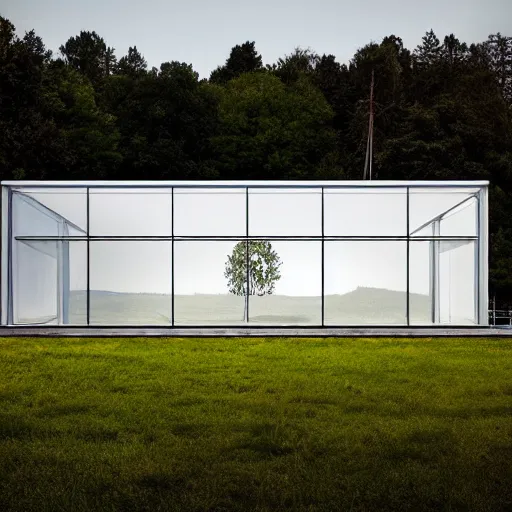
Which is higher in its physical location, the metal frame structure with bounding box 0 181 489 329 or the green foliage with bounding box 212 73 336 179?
the green foliage with bounding box 212 73 336 179

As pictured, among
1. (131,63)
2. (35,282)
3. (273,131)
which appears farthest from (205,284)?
(131,63)

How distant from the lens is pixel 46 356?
13.3 metres

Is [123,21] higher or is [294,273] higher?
[123,21]

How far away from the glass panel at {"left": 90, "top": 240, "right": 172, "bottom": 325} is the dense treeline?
17.1m

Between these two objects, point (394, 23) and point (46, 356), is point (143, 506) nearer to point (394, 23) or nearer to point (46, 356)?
point (46, 356)

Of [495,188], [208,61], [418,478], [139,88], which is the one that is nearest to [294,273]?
[418,478]

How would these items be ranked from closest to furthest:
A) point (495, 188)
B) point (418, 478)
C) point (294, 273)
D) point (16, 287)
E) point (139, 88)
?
point (418, 478) → point (16, 287) → point (294, 273) → point (495, 188) → point (139, 88)

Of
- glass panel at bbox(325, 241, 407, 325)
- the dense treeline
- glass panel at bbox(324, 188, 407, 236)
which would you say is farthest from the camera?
the dense treeline


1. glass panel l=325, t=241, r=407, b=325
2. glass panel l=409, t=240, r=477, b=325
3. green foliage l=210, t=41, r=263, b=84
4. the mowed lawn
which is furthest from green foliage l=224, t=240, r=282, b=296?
green foliage l=210, t=41, r=263, b=84

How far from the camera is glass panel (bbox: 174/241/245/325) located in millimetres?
18688

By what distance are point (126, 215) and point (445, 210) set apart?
7058 mm

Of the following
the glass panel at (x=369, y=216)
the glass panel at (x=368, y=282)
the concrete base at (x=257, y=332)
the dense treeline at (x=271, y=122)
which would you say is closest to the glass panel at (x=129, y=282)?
the concrete base at (x=257, y=332)

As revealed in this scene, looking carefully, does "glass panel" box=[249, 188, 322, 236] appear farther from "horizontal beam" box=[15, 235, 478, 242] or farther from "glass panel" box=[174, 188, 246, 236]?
"horizontal beam" box=[15, 235, 478, 242]

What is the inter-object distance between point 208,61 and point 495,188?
20.6m
